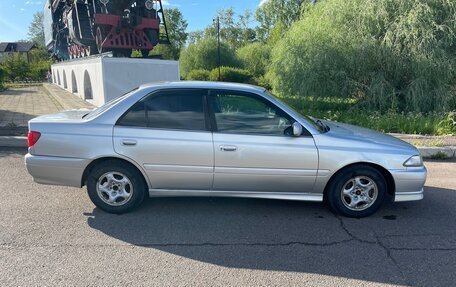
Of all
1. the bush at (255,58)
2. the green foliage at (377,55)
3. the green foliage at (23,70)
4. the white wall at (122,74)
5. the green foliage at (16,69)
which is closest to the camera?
the green foliage at (377,55)

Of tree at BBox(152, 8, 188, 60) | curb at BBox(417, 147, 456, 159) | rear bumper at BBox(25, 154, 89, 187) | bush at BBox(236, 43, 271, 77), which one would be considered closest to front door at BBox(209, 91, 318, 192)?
rear bumper at BBox(25, 154, 89, 187)

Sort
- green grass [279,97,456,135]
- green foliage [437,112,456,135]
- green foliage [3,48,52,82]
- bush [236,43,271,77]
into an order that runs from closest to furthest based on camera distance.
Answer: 1. green foliage [437,112,456,135]
2. green grass [279,97,456,135]
3. bush [236,43,271,77]
4. green foliage [3,48,52,82]

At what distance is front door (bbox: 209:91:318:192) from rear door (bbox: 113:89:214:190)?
14 centimetres

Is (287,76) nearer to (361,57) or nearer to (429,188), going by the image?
(361,57)

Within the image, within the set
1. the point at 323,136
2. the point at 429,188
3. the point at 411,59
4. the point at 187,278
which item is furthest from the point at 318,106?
the point at 187,278

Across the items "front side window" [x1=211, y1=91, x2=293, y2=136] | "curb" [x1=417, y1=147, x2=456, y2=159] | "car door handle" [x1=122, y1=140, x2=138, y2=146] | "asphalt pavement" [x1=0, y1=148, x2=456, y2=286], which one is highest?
"front side window" [x1=211, y1=91, x2=293, y2=136]

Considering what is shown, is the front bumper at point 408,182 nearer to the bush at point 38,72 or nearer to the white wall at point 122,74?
the white wall at point 122,74

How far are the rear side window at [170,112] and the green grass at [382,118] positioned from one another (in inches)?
148

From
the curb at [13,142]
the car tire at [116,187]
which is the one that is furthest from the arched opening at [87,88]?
the car tire at [116,187]

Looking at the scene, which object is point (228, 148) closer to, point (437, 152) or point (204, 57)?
point (437, 152)

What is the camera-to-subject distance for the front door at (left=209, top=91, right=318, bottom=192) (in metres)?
3.64

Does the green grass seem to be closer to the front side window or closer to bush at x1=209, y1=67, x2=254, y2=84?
the front side window

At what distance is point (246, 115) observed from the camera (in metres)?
3.82

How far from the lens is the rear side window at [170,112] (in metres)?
3.74
